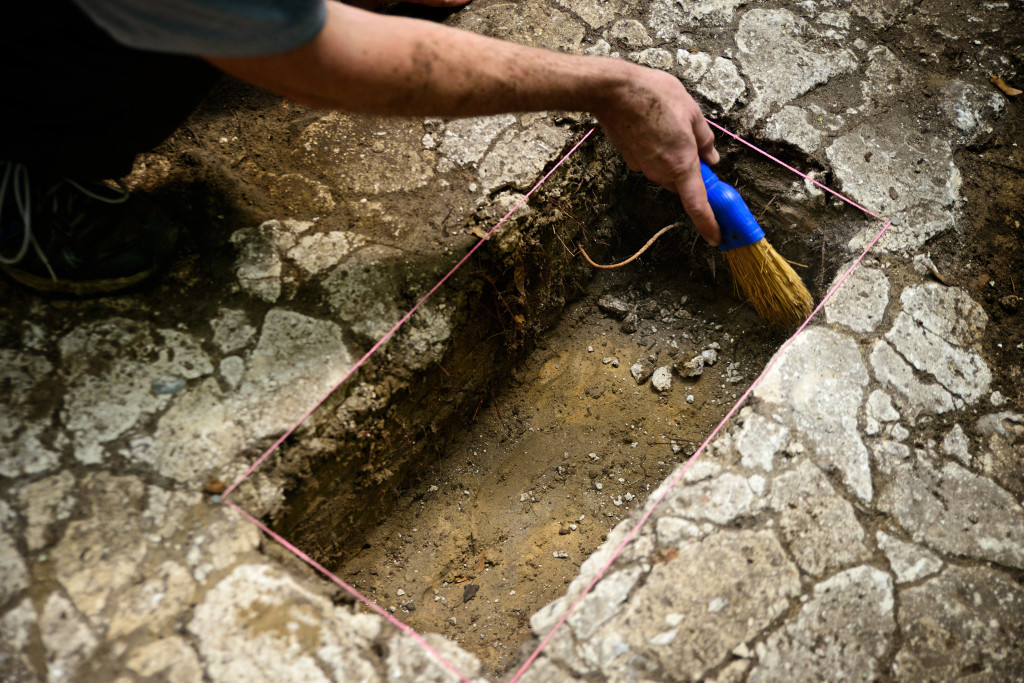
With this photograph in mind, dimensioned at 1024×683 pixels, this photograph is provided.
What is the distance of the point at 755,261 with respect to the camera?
1594 millimetres

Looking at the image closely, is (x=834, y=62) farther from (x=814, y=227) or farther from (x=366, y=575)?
(x=366, y=575)

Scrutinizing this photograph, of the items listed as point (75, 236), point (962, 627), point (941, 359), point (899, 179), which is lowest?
point (962, 627)

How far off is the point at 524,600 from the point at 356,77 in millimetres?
1146

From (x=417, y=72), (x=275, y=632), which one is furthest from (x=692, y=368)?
(x=275, y=632)

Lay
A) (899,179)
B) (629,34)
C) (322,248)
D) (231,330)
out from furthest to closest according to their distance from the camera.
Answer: (629,34) → (899,179) → (322,248) → (231,330)

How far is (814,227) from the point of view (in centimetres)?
169

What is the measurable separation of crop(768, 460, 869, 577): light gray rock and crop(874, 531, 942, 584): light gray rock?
0.04 metres

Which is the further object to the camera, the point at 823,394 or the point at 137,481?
the point at 823,394

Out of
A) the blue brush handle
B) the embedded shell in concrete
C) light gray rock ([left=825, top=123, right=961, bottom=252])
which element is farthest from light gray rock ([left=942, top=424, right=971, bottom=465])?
the blue brush handle

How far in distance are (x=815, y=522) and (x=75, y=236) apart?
1.59 m

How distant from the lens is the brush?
1.51 metres

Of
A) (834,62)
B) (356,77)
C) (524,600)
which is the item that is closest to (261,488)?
(524,600)

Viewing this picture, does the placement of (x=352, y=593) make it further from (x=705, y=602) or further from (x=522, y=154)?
(x=522, y=154)

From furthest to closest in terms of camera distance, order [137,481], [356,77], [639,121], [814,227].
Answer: [814,227] → [639,121] → [137,481] → [356,77]
